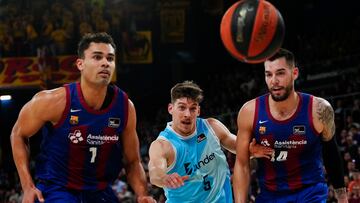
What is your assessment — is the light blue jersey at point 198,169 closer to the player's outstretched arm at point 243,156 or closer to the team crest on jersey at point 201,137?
the team crest on jersey at point 201,137

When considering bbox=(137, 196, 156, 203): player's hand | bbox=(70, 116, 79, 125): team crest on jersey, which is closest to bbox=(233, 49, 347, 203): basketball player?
bbox=(137, 196, 156, 203): player's hand

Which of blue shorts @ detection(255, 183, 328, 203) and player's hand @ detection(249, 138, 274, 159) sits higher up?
player's hand @ detection(249, 138, 274, 159)

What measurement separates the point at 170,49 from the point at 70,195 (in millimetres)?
12684

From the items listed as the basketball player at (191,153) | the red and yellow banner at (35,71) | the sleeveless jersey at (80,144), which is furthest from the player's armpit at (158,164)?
the red and yellow banner at (35,71)

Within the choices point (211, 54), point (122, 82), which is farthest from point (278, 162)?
point (211, 54)

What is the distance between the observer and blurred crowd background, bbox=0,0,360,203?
1512 cm

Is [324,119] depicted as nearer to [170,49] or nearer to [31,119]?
[31,119]

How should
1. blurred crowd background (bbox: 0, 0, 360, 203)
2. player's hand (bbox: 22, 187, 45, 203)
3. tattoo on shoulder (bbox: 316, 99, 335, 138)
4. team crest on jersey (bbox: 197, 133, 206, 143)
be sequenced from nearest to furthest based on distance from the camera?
1. player's hand (bbox: 22, 187, 45, 203)
2. tattoo on shoulder (bbox: 316, 99, 335, 138)
3. team crest on jersey (bbox: 197, 133, 206, 143)
4. blurred crowd background (bbox: 0, 0, 360, 203)

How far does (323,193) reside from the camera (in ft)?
16.5

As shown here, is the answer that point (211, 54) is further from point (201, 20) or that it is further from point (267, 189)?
point (267, 189)

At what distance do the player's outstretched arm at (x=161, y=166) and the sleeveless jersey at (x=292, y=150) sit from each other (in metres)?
0.75

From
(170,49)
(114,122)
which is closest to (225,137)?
(114,122)

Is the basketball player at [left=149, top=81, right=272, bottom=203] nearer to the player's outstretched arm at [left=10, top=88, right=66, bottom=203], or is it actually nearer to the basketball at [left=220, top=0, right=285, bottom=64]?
the basketball at [left=220, top=0, right=285, bottom=64]

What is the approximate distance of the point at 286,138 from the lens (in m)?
5.05
